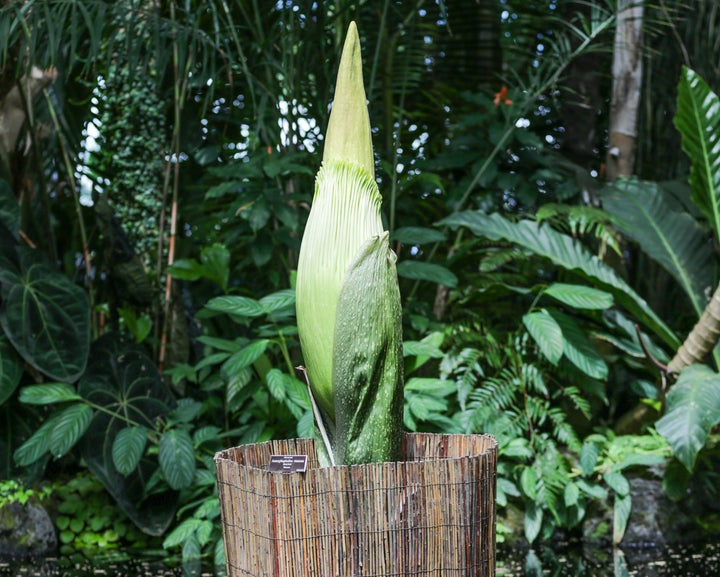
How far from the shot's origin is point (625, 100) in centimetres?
413

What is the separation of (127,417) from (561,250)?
6.05 feet

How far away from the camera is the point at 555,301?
12.7ft

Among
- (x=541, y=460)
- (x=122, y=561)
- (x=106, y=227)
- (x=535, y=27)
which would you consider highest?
(x=535, y=27)

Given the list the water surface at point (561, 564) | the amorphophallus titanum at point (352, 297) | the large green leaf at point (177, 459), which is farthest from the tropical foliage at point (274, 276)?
the amorphophallus titanum at point (352, 297)

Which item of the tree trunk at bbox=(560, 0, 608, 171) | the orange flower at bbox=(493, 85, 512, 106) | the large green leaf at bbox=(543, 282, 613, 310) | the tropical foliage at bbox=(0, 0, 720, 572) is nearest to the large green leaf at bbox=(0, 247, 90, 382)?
the tropical foliage at bbox=(0, 0, 720, 572)

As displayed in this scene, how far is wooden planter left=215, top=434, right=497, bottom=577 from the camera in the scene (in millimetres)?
1424

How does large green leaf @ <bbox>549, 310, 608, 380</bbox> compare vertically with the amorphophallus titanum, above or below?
below

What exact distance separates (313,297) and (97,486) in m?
2.14

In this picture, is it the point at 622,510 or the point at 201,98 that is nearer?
the point at 622,510

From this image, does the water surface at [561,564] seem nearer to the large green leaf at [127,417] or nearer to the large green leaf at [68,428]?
the large green leaf at [127,417]

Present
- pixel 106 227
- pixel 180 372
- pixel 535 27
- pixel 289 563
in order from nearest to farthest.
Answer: pixel 289 563 < pixel 180 372 < pixel 106 227 < pixel 535 27

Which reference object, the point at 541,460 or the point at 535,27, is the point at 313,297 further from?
the point at 535,27

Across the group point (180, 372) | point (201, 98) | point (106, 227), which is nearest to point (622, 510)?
point (180, 372)

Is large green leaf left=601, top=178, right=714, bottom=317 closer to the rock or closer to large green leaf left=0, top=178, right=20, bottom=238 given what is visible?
large green leaf left=0, top=178, right=20, bottom=238
